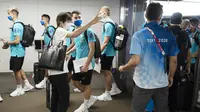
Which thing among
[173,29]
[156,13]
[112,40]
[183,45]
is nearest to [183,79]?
[183,45]

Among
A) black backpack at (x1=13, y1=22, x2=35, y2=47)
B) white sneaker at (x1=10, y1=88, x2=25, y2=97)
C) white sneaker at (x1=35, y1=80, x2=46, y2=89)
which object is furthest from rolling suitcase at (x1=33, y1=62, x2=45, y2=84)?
black backpack at (x1=13, y1=22, x2=35, y2=47)

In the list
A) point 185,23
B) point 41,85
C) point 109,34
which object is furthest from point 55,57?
point 41,85

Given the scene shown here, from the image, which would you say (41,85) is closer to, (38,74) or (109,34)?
(38,74)

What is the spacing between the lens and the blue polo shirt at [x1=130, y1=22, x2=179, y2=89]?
1960 mm

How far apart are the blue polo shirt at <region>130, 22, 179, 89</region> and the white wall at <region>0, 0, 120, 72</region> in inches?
178

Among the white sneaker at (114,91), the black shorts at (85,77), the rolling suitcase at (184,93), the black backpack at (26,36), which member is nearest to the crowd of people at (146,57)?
the black shorts at (85,77)

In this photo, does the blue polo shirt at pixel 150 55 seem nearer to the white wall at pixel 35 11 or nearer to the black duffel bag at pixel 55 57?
the black duffel bag at pixel 55 57

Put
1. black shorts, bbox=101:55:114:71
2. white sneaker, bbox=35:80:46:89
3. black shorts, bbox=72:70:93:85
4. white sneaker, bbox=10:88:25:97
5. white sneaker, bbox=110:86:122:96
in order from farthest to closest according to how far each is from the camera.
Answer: white sneaker, bbox=35:80:46:89, white sneaker, bbox=110:86:122:96, white sneaker, bbox=10:88:25:97, black shorts, bbox=101:55:114:71, black shorts, bbox=72:70:93:85

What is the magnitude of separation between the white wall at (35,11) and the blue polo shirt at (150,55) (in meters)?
4.52

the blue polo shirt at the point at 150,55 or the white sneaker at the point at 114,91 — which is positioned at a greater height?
the blue polo shirt at the point at 150,55

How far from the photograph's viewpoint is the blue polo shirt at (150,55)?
196 centimetres

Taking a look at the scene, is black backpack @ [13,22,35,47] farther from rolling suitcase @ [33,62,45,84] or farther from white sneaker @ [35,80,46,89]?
white sneaker @ [35,80,46,89]

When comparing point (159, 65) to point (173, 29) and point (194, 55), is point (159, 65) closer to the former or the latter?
point (173, 29)

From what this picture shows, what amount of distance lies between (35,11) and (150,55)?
4.80 meters
